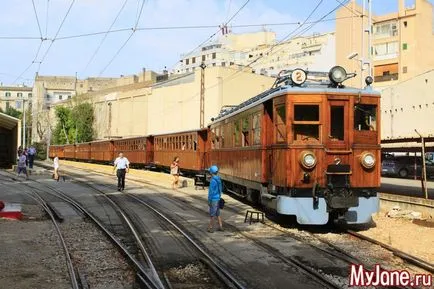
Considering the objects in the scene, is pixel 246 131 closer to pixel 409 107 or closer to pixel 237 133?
pixel 237 133

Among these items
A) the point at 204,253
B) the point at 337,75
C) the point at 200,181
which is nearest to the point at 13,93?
the point at 200,181

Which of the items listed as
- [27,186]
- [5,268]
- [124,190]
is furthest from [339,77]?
[27,186]

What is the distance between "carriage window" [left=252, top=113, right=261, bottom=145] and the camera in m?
13.7

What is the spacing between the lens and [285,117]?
12094 mm

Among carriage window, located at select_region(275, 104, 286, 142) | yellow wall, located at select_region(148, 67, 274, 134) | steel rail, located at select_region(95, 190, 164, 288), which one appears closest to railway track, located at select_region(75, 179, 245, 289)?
steel rail, located at select_region(95, 190, 164, 288)

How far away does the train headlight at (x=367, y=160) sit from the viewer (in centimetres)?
1194

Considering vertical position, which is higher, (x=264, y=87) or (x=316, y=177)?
(x=264, y=87)

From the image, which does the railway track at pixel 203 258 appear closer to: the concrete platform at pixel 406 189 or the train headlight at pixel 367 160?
the train headlight at pixel 367 160

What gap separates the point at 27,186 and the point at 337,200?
1824 centimetres

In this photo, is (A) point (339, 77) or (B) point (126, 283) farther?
(A) point (339, 77)

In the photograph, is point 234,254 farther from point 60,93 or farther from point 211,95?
point 60,93

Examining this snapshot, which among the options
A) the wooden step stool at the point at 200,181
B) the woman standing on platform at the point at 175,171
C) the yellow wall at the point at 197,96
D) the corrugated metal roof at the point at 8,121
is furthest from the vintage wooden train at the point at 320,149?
the yellow wall at the point at 197,96

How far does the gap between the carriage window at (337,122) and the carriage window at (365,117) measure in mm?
342

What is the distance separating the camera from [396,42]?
66312 mm
